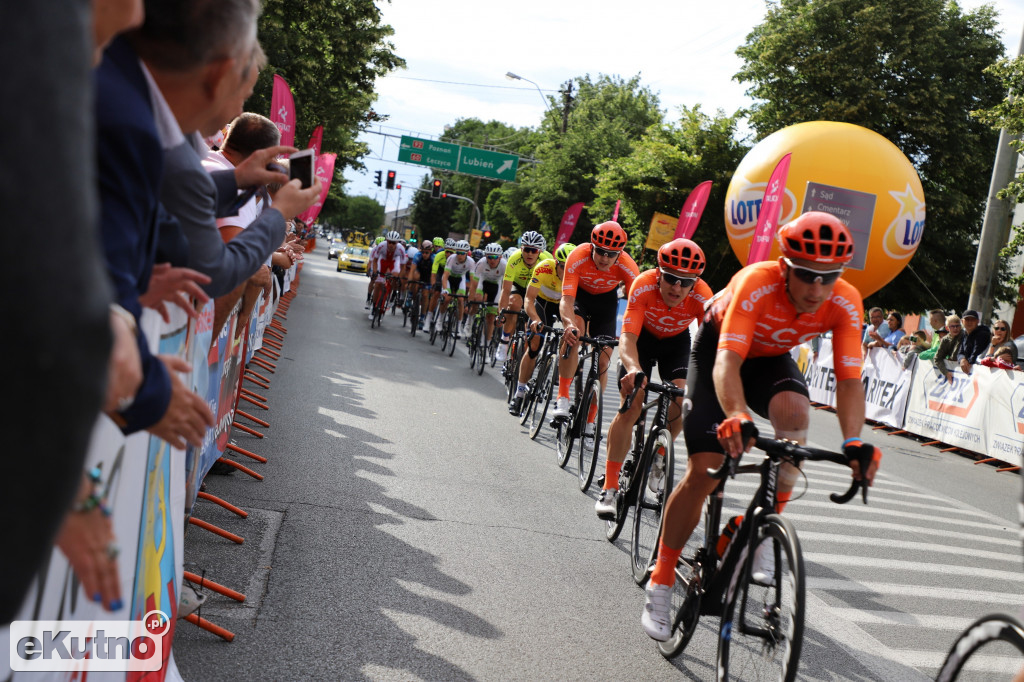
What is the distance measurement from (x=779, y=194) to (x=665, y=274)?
10.5 m

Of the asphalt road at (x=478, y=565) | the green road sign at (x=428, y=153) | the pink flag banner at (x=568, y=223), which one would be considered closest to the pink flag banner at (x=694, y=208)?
the pink flag banner at (x=568, y=223)

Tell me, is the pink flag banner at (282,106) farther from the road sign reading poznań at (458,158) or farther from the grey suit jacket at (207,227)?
the road sign reading poznań at (458,158)

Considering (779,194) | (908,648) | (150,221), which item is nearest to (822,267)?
(908,648)

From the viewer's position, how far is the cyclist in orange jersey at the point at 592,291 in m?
8.00

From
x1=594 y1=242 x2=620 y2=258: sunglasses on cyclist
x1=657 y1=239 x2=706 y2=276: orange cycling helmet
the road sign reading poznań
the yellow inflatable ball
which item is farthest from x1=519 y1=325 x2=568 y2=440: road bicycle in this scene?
the road sign reading poznań

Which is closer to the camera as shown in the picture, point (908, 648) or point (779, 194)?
point (908, 648)

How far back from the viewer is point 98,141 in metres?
1.58

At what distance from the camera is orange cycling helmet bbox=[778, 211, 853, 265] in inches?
150

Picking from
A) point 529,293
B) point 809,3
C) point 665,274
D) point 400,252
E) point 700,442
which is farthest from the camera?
point 809,3

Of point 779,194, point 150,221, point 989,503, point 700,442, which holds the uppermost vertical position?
point 779,194

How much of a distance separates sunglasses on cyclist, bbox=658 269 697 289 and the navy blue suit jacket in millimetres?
4911

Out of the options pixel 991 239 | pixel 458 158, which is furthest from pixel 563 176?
pixel 991 239

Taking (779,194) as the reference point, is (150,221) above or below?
below

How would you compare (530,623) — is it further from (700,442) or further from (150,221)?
(150,221)
